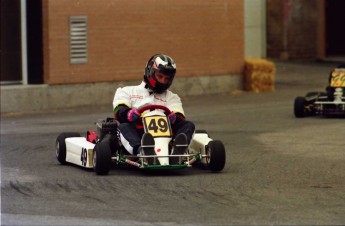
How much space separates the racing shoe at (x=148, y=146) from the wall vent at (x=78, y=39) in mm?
10163

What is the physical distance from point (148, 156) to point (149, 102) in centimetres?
106

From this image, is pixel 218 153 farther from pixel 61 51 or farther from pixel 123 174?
pixel 61 51

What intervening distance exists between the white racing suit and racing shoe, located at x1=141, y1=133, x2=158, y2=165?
270 mm

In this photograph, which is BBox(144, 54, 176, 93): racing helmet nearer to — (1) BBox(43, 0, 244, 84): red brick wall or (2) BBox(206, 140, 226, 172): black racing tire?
(2) BBox(206, 140, 226, 172): black racing tire

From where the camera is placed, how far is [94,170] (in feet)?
40.5

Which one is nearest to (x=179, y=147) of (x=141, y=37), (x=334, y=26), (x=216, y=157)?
(x=216, y=157)

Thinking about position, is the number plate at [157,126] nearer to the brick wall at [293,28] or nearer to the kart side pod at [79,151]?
the kart side pod at [79,151]

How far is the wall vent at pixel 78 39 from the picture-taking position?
22047 mm

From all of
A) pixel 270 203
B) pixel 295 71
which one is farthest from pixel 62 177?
pixel 295 71

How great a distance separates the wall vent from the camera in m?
22.0

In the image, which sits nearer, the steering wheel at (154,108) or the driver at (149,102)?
the driver at (149,102)

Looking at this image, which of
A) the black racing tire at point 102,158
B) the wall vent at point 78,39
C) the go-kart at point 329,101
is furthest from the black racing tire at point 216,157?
the wall vent at point 78,39

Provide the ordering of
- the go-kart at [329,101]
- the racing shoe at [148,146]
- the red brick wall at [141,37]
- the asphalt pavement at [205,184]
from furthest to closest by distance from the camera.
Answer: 1. the red brick wall at [141,37]
2. the go-kart at [329,101]
3. the racing shoe at [148,146]
4. the asphalt pavement at [205,184]

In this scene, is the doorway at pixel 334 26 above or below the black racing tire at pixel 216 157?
above
